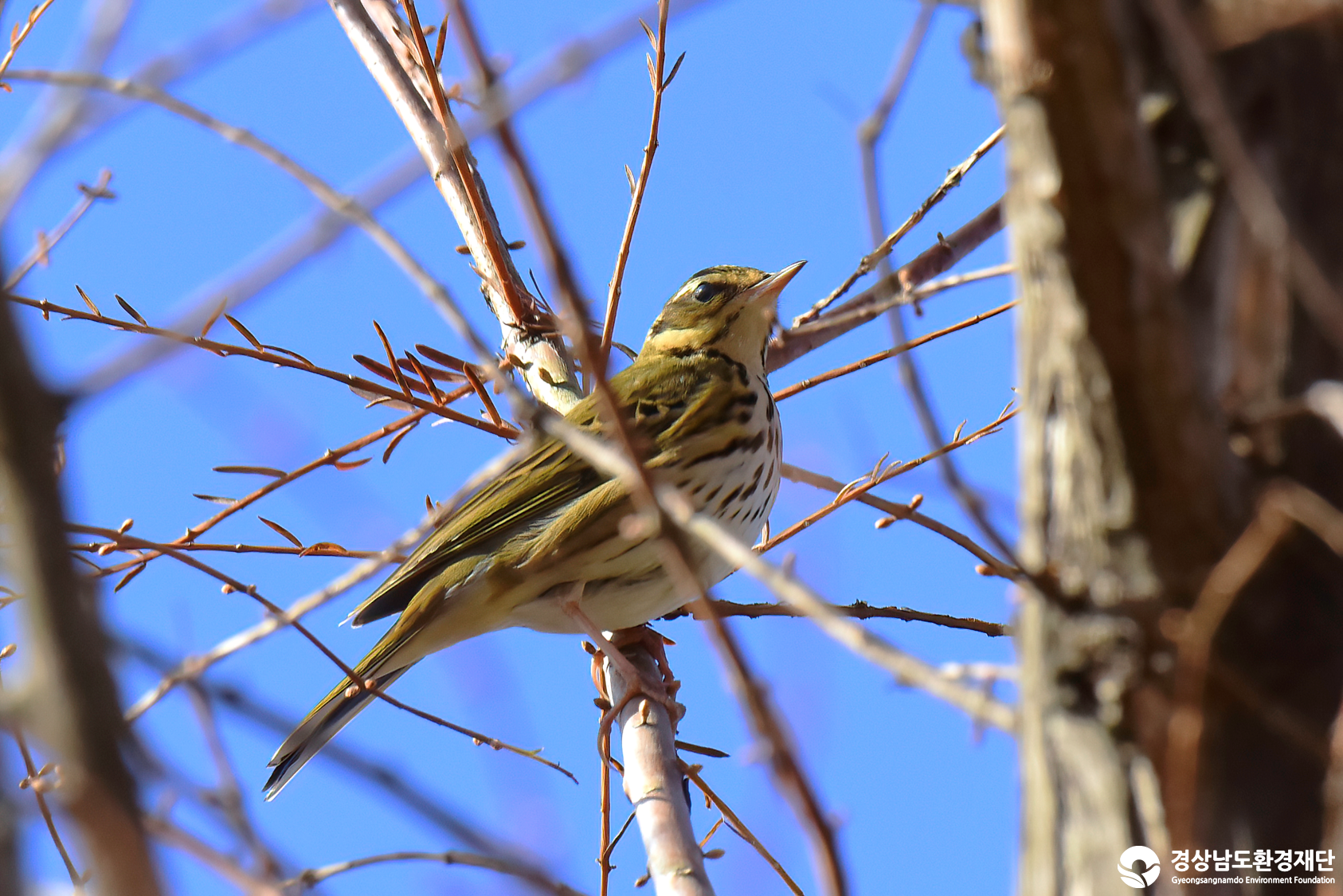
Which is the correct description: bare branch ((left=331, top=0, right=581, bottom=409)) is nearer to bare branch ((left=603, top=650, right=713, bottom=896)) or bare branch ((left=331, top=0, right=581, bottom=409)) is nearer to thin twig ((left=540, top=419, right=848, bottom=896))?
bare branch ((left=603, top=650, right=713, bottom=896))

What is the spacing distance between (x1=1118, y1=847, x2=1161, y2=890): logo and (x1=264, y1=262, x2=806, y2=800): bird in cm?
284

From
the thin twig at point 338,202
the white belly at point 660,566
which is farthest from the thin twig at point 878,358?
A: the thin twig at point 338,202

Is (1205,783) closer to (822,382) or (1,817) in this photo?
(1,817)

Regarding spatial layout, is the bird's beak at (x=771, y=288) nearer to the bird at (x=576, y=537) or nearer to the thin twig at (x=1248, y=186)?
the bird at (x=576, y=537)

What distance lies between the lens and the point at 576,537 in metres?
5.09

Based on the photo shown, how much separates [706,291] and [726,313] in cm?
25

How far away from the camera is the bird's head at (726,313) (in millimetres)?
6008

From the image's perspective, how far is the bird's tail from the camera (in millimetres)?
4773

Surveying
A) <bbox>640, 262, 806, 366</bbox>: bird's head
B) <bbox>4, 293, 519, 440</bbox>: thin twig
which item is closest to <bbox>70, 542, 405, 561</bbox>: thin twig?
<bbox>4, 293, 519, 440</bbox>: thin twig

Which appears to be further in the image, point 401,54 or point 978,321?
point 401,54

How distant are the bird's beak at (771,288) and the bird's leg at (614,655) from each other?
1749 mm

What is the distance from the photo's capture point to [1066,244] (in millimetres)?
1679

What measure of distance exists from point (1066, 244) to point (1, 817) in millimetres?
1379

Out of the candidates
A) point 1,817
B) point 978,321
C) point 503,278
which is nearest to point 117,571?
point 503,278
